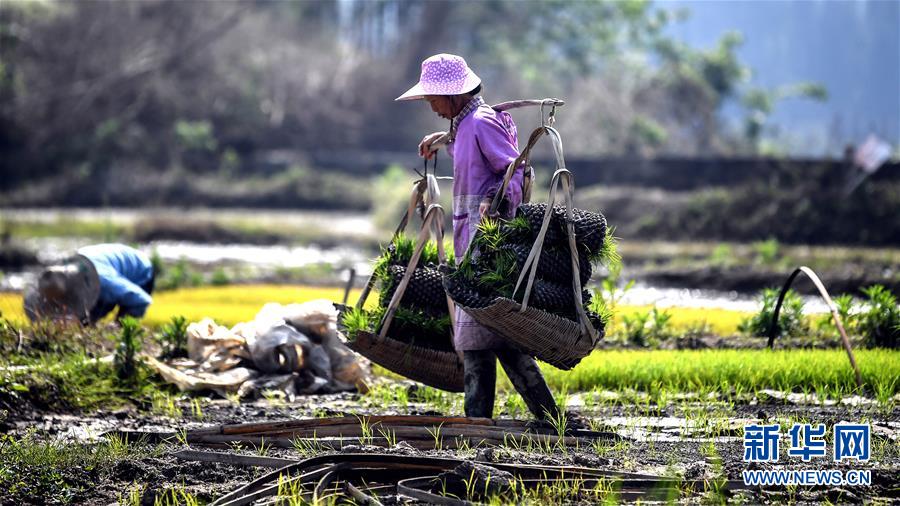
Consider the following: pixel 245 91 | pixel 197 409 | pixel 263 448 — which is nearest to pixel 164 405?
pixel 197 409

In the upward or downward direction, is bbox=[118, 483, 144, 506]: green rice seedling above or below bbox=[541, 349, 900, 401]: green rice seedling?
below

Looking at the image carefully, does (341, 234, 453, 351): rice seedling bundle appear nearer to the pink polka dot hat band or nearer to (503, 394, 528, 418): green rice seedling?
(503, 394, 528, 418): green rice seedling

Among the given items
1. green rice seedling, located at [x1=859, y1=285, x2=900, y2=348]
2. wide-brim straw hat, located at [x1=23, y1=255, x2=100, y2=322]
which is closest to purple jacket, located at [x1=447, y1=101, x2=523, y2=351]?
green rice seedling, located at [x1=859, y1=285, x2=900, y2=348]

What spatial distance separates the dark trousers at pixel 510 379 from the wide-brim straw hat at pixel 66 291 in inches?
142

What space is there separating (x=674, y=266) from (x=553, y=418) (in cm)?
1098

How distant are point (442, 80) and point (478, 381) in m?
1.38

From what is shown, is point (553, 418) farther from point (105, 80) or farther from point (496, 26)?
point (496, 26)

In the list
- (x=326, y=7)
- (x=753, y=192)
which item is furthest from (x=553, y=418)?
(x=326, y=7)

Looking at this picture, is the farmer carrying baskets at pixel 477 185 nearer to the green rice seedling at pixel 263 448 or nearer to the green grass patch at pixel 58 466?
the green rice seedling at pixel 263 448

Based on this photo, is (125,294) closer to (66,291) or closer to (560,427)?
(66,291)

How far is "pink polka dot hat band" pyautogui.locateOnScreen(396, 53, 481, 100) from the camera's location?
5.35m

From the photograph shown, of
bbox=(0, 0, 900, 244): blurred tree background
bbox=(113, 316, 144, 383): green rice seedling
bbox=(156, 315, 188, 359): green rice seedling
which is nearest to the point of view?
bbox=(113, 316, 144, 383): green rice seedling

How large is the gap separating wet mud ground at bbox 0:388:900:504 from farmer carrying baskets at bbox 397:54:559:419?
1.41 feet

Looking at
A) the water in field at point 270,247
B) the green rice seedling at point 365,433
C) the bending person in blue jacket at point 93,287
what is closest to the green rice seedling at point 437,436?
the green rice seedling at point 365,433
